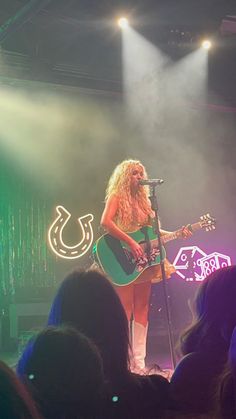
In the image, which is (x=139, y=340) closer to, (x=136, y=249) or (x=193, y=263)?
(x=136, y=249)

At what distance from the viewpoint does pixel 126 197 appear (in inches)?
223

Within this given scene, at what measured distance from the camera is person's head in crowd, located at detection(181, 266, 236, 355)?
1834 millimetres

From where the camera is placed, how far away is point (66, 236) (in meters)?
7.02

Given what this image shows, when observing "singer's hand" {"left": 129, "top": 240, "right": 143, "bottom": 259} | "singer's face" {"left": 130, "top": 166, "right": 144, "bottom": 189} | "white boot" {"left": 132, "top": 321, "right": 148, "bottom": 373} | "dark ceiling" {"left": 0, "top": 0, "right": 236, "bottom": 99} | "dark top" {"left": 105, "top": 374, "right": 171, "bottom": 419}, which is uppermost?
"dark ceiling" {"left": 0, "top": 0, "right": 236, "bottom": 99}

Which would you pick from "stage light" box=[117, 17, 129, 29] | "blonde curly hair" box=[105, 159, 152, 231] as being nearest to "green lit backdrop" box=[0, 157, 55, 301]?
"blonde curly hair" box=[105, 159, 152, 231]

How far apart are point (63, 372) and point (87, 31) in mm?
5322

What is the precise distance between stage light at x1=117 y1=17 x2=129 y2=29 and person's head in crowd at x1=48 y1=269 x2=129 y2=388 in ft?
14.9

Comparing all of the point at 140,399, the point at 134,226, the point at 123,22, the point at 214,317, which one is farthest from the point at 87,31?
the point at 140,399

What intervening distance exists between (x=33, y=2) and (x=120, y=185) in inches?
81.7

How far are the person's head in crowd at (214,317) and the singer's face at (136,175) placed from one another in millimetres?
3838

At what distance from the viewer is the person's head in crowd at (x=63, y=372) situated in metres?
1.31

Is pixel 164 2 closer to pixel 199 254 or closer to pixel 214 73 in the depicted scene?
pixel 214 73

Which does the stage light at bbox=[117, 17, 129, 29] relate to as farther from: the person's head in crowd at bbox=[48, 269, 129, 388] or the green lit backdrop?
the person's head in crowd at bbox=[48, 269, 129, 388]

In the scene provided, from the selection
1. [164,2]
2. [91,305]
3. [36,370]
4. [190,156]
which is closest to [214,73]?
[190,156]
